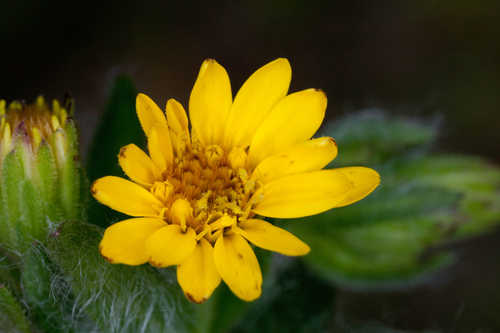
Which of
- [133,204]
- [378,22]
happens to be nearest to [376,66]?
[378,22]

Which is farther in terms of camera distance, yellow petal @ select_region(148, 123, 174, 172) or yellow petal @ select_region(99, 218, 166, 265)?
yellow petal @ select_region(148, 123, 174, 172)

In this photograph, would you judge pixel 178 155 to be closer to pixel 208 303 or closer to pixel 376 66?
pixel 208 303

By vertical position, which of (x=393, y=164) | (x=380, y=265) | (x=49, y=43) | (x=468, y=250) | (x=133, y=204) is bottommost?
(x=468, y=250)

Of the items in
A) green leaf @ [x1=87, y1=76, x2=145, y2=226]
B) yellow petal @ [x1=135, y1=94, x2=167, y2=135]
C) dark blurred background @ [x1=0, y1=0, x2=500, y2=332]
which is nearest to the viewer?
yellow petal @ [x1=135, y1=94, x2=167, y2=135]

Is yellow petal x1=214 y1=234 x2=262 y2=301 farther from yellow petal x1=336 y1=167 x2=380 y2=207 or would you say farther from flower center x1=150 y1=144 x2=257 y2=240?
yellow petal x1=336 y1=167 x2=380 y2=207

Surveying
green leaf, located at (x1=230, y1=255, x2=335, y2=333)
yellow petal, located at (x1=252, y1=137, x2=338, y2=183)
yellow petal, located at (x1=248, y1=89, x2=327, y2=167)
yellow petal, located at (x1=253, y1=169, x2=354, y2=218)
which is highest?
yellow petal, located at (x1=248, y1=89, x2=327, y2=167)

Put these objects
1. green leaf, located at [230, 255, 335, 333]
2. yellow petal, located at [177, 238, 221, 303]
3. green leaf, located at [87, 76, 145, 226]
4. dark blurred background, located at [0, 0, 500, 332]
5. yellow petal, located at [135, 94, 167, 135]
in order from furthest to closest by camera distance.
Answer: dark blurred background, located at [0, 0, 500, 332] < green leaf, located at [230, 255, 335, 333] < green leaf, located at [87, 76, 145, 226] < yellow petal, located at [135, 94, 167, 135] < yellow petal, located at [177, 238, 221, 303]

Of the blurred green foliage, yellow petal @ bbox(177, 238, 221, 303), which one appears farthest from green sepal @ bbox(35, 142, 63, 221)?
Result: the blurred green foliage
